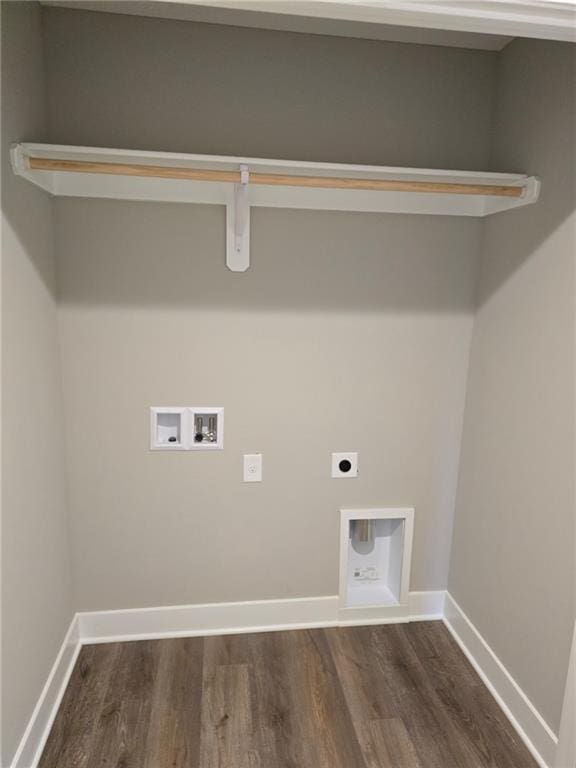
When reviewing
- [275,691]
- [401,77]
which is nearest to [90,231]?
[401,77]

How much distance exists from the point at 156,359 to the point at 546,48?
164 cm

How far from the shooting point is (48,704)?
1.71m

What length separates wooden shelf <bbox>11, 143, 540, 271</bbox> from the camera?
1.50 metres

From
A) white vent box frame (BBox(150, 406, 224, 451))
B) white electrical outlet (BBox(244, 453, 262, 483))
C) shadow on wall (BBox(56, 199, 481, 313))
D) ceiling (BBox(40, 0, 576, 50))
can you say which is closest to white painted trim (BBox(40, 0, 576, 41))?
ceiling (BBox(40, 0, 576, 50))

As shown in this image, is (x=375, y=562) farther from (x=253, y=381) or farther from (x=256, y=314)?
(x=256, y=314)

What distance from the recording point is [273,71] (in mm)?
1830

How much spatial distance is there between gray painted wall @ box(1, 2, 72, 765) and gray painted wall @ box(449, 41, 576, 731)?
1.55m

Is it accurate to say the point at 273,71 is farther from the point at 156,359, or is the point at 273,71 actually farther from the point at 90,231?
the point at 156,359

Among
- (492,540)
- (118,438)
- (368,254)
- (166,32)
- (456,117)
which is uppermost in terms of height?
(166,32)

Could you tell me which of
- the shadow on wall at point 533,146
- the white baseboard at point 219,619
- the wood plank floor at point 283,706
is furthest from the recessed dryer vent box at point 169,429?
the shadow on wall at point 533,146

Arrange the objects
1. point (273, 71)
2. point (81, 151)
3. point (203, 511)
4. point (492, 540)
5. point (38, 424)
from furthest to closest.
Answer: point (203, 511) < point (492, 540) < point (273, 71) < point (38, 424) < point (81, 151)

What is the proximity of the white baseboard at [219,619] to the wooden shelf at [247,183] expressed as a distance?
1.37 metres

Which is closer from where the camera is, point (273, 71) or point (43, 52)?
point (43, 52)

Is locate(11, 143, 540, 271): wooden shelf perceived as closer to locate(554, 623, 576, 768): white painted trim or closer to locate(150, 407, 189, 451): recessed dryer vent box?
locate(150, 407, 189, 451): recessed dryer vent box
